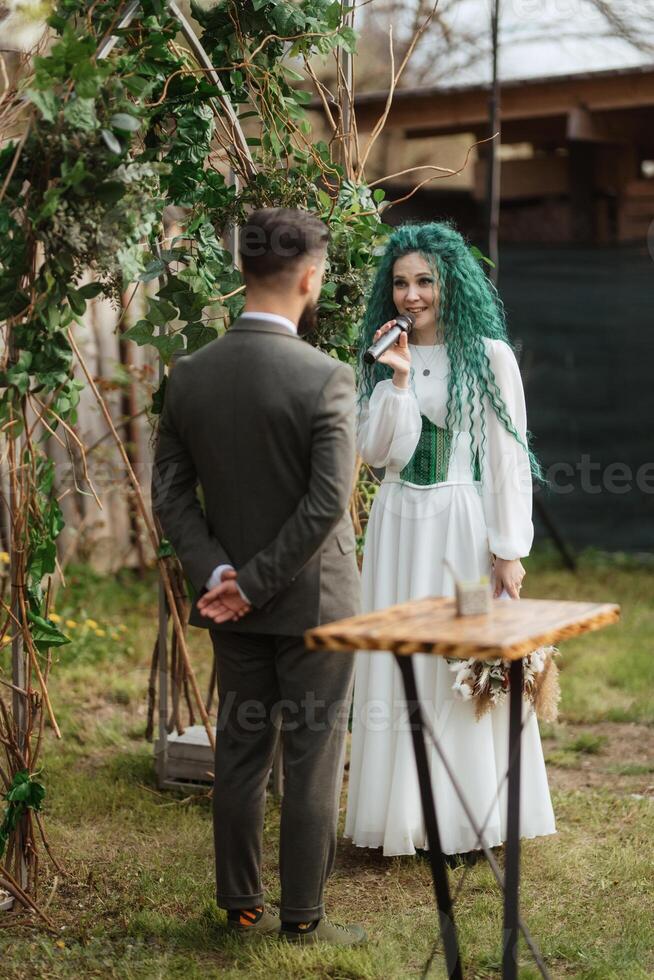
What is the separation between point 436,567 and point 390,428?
44 centimetres

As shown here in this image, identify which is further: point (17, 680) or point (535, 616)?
point (17, 680)

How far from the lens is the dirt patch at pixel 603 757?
426 cm

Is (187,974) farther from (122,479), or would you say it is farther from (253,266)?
(122,479)

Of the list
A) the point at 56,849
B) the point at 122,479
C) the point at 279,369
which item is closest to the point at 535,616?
the point at 279,369

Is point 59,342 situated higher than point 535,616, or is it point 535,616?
point 59,342

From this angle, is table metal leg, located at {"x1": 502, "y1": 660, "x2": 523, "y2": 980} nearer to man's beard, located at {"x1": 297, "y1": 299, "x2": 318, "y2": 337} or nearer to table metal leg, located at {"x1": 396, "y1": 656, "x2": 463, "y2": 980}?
table metal leg, located at {"x1": 396, "y1": 656, "x2": 463, "y2": 980}

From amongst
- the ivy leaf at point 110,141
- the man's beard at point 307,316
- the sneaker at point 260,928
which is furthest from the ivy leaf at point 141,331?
the sneaker at point 260,928

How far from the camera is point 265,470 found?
2.65 m

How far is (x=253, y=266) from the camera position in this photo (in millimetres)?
2664

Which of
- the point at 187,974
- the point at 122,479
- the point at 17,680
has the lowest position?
the point at 187,974

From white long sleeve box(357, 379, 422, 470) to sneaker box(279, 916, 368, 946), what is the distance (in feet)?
4.36

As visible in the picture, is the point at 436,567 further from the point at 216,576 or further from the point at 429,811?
the point at 429,811

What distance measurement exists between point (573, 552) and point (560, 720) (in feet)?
10.6

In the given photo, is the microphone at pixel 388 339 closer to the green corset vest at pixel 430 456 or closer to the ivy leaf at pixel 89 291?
the green corset vest at pixel 430 456
